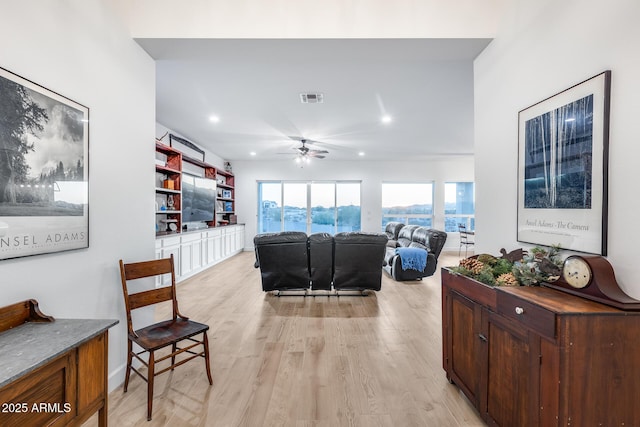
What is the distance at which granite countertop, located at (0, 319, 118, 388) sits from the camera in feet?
3.13

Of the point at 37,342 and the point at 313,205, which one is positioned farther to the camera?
the point at 313,205

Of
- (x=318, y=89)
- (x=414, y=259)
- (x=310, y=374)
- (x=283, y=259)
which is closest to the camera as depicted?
(x=310, y=374)

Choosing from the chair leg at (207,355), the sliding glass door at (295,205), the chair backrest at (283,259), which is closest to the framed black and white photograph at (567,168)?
the chair leg at (207,355)

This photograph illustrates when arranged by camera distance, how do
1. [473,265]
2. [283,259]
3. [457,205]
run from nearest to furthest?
[473,265], [283,259], [457,205]

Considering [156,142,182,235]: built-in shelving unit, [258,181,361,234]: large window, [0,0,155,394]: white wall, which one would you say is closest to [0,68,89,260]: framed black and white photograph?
[0,0,155,394]: white wall

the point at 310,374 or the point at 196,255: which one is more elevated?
the point at 196,255

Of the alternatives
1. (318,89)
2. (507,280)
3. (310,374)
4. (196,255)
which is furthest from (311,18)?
Answer: (196,255)

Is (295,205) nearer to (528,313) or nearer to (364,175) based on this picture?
(364,175)

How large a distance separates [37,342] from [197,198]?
5267mm

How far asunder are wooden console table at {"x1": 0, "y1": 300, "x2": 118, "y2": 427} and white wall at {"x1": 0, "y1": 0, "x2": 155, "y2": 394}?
9.7 inches

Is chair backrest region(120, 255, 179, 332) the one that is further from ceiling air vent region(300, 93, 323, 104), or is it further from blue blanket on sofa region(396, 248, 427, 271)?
blue blanket on sofa region(396, 248, 427, 271)

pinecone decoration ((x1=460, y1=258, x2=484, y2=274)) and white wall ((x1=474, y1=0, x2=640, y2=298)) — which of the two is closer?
white wall ((x1=474, y1=0, x2=640, y2=298))

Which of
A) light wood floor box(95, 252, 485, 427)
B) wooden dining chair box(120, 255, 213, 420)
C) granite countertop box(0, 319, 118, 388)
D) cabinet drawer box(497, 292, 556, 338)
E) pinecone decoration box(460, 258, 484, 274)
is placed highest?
pinecone decoration box(460, 258, 484, 274)

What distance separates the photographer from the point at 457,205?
8.73m
